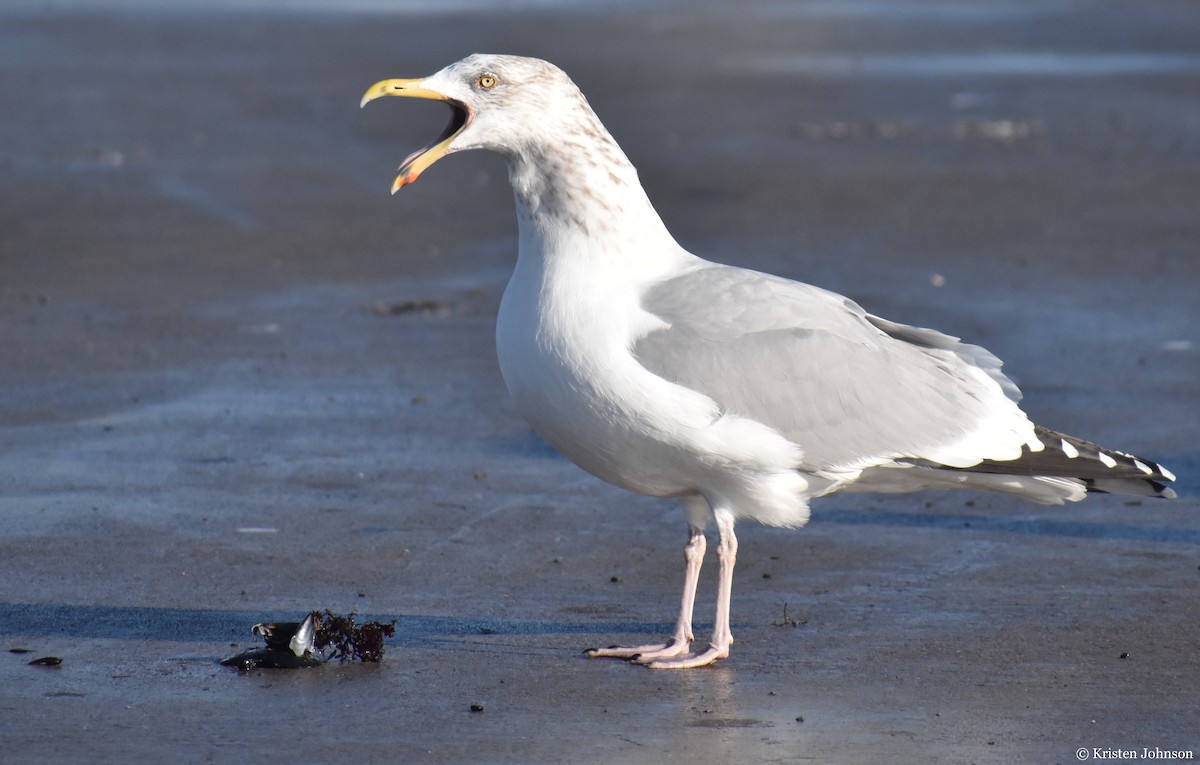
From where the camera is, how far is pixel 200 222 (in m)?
12.4

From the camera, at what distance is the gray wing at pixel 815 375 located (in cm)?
551

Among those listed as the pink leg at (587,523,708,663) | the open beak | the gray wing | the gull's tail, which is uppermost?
the open beak

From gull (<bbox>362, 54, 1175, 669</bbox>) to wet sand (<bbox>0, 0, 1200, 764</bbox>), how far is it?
1.59 feet

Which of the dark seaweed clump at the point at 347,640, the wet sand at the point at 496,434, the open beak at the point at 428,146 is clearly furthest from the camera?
the open beak at the point at 428,146

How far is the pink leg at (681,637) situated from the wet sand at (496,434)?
0.14 metres

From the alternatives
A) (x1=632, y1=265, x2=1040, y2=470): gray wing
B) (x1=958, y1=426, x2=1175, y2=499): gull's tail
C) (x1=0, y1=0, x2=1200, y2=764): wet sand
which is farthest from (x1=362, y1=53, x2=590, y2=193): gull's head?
(x1=958, y1=426, x2=1175, y2=499): gull's tail

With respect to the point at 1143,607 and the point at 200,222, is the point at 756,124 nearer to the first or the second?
the point at 200,222

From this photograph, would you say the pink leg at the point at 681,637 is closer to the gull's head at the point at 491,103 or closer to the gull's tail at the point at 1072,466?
the gull's tail at the point at 1072,466

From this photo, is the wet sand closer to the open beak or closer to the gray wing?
the gray wing

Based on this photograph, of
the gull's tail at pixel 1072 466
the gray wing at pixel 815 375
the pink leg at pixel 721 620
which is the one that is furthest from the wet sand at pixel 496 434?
the gray wing at pixel 815 375

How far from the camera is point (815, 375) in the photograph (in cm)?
563

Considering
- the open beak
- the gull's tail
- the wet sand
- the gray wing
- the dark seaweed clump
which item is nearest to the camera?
the wet sand

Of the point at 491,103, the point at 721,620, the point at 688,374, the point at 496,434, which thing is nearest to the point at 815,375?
the point at 688,374

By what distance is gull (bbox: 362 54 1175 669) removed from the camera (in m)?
5.42
